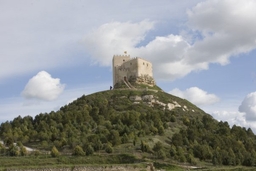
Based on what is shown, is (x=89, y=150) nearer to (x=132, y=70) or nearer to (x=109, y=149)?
(x=109, y=149)

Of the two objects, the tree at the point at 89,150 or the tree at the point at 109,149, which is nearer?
the tree at the point at 89,150

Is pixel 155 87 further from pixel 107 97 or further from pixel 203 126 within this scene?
pixel 203 126

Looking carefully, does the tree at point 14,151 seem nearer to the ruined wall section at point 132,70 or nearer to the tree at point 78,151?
the tree at point 78,151

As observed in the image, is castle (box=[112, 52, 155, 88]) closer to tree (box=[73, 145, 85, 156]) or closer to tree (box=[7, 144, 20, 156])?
tree (box=[73, 145, 85, 156])

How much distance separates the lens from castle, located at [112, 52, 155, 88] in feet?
302

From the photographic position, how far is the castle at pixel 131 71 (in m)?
91.9

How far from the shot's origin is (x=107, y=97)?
277ft

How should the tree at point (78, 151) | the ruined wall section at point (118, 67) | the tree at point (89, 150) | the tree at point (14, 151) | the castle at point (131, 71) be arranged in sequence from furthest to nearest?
the ruined wall section at point (118, 67)
the castle at point (131, 71)
the tree at point (89, 150)
the tree at point (14, 151)
the tree at point (78, 151)

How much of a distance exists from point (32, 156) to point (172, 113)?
33266 millimetres

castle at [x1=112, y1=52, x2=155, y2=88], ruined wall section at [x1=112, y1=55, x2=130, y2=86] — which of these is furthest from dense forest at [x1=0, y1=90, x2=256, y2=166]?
ruined wall section at [x1=112, y1=55, x2=130, y2=86]

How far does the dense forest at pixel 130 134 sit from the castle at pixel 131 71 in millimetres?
10269

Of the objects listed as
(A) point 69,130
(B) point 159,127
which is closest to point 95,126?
(A) point 69,130

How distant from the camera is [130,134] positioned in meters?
58.9

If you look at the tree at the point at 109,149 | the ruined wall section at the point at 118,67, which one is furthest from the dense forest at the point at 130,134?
the ruined wall section at the point at 118,67
